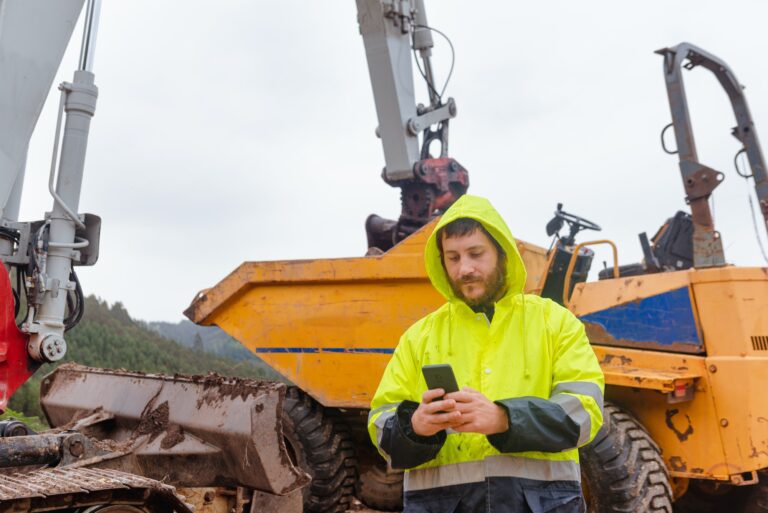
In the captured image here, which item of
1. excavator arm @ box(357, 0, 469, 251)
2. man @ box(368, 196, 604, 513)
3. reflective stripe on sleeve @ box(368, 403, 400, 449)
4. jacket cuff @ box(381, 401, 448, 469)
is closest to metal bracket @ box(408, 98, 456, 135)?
excavator arm @ box(357, 0, 469, 251)

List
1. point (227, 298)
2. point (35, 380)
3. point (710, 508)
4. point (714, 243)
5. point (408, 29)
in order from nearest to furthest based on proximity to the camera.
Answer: point (714, 243)
point (710, 508)
point (227, 298)
point (408, 29)
point (35, 380)

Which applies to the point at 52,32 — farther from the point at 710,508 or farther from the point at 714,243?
the point at 710,508

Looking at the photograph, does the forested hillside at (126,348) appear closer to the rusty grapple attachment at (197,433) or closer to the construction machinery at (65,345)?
the rusty grapple attachment at (197,433)

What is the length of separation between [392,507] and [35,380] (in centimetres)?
921

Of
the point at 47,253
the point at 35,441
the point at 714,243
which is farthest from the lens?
the point at 714,243

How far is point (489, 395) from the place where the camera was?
2051mm

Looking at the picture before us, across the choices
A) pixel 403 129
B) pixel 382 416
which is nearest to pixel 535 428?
pixel 382 416

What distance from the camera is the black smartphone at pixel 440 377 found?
1.84 metres

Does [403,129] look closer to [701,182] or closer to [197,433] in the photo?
[701,182]

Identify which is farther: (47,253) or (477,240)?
(47,253)

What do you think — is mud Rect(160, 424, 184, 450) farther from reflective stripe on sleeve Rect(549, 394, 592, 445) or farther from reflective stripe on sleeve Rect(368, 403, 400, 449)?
reflective stripe on sleeve Rect(549, 394, 592, 445)

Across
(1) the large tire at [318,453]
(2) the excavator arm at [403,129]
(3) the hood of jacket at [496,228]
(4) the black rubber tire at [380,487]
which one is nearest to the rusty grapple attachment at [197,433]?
(1) the large tire at [318,453]

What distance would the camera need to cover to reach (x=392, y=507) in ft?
18.5

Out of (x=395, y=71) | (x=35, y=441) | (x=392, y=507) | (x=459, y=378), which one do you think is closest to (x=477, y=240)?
(x=459, y=378)
